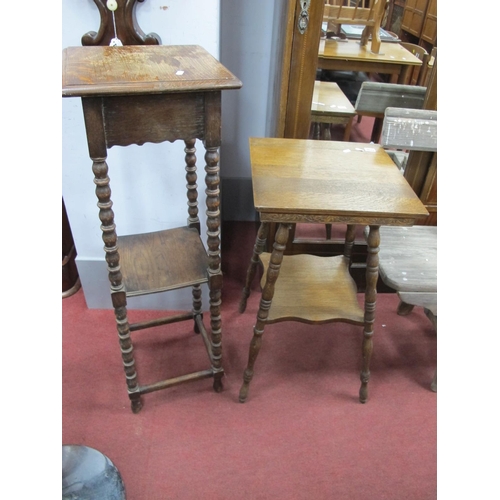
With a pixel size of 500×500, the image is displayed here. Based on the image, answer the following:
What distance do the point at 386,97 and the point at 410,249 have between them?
620mm

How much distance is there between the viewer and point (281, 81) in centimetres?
155

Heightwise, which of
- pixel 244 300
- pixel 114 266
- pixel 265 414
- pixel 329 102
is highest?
pixel 329 102

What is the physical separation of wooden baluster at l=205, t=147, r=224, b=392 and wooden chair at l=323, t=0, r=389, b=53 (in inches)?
31.0

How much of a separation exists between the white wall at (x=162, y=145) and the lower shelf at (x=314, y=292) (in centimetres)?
44

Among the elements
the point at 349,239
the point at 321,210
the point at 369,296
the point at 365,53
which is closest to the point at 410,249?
the point at 349,239

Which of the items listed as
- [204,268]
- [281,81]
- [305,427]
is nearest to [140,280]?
[204,268]

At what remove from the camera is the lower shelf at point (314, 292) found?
4.60 feet

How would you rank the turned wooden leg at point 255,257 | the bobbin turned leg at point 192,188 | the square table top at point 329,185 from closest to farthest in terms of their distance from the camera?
the square table top at point 329,185
the bobbin turned leg at point 192,188
the turned wooden leg at point 255,257

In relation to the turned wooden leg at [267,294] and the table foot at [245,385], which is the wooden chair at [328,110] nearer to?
the turned wooden leg at [267,294]

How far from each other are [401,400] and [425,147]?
0.96 m

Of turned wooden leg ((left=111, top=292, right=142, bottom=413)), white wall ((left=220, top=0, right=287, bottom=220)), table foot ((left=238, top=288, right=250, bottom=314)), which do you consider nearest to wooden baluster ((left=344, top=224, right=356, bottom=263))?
table foot ((left=238, top=288, right=250, bottom=314))

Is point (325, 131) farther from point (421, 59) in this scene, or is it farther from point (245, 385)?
point (245, 385)

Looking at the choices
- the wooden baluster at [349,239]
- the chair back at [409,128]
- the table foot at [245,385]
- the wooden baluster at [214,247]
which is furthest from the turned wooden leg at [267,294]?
the chair back at [409,128]

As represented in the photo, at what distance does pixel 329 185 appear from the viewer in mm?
1205
